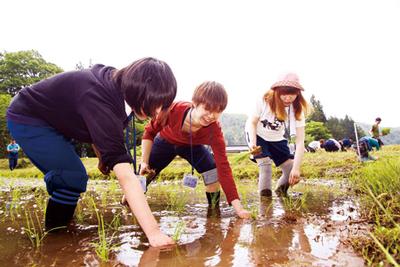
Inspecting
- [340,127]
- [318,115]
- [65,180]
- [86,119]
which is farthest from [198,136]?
[340,127]

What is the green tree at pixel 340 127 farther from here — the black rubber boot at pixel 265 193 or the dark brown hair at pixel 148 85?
the dark brown hair at pixel 148 85

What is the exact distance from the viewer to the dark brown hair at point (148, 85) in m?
1.93

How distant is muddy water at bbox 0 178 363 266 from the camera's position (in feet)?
5.40

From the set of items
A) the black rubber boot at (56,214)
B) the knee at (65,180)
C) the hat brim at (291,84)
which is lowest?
the black rubber boot at (56,214)

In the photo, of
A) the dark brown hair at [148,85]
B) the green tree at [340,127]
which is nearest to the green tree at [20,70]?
the dark brown hair at [148,85]

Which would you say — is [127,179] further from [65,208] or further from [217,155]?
[217,155]

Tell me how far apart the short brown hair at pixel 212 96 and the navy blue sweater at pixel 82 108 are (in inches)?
30.9

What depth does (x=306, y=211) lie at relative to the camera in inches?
110

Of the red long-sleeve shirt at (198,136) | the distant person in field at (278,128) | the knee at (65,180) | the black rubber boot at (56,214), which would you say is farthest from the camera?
the distant person in field at (278,128)

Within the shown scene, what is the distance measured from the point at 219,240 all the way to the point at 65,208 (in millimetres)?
1134

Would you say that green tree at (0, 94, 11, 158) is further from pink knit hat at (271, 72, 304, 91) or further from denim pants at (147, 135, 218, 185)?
pink knit hat at (271, 72, 304, 91)

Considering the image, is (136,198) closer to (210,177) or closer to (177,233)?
(177,233)

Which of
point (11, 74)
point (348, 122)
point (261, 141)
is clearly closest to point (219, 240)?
point (261, 141)

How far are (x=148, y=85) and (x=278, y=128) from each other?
257 centimetres
